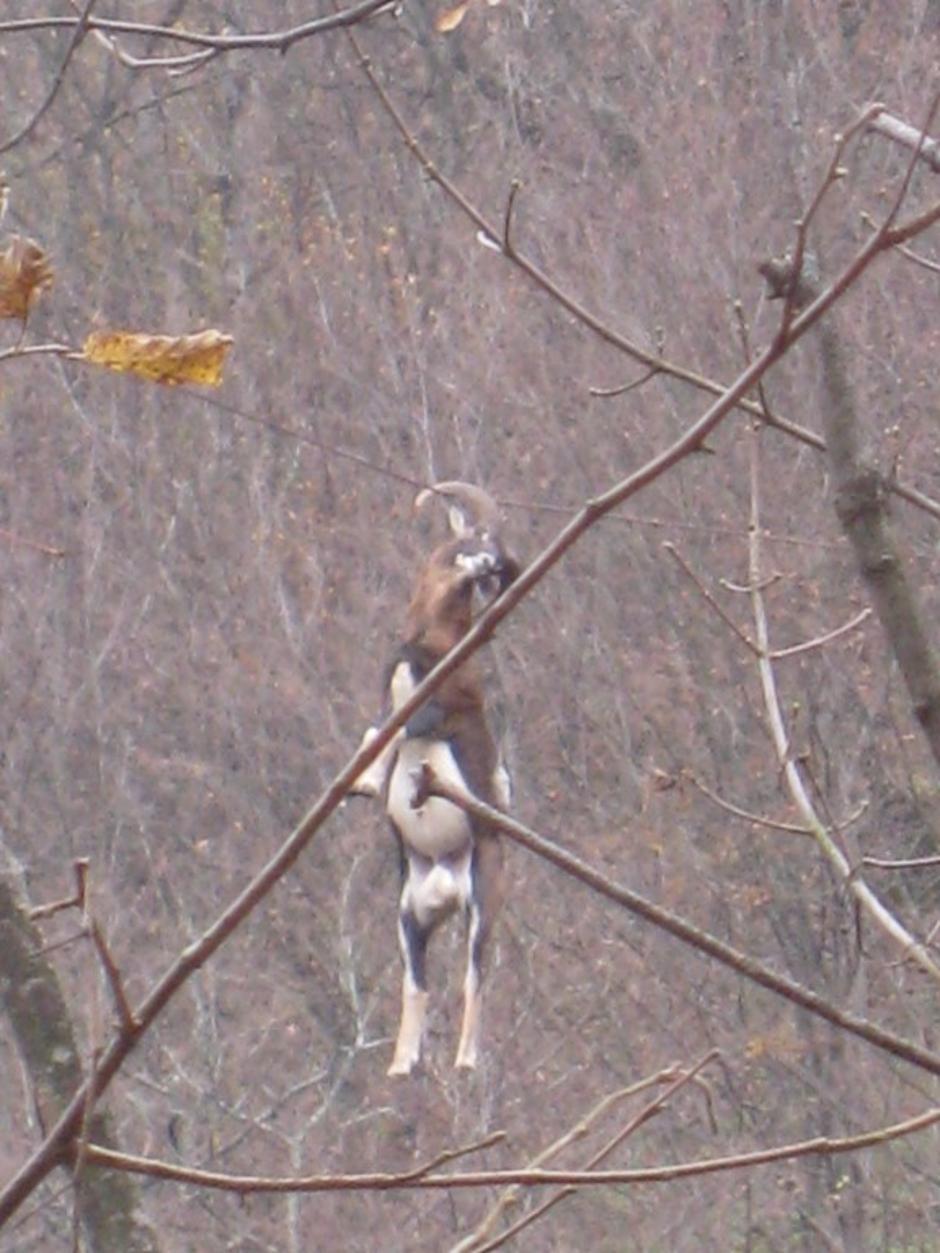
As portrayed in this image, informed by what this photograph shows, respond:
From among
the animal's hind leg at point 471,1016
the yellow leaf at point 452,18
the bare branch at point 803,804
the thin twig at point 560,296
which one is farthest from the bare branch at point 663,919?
the animal's hind leg at point 471,1016

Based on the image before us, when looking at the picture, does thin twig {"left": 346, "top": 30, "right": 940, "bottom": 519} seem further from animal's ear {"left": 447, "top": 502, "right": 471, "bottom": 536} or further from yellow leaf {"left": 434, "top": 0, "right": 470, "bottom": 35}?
animal's ear {"left": 447, "top": 502, "right": 471, "bottom": 536}

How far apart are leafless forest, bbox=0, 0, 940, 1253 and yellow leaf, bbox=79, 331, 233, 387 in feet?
17.6

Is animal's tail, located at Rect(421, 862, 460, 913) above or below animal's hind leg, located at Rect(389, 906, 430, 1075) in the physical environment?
above

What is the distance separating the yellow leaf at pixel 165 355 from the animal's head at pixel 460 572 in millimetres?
1273

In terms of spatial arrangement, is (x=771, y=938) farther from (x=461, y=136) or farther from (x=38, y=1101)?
(x=38, y=1101)

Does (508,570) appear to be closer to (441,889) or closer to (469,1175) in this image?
(441,889)

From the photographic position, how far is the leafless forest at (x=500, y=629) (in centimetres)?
778

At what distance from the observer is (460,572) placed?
8.39ft

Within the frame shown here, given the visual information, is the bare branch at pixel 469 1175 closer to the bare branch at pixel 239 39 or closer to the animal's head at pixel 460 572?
the bare branch at pixel 239 39

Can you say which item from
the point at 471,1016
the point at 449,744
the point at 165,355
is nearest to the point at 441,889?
the point at 449,744

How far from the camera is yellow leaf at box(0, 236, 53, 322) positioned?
1.21 meters

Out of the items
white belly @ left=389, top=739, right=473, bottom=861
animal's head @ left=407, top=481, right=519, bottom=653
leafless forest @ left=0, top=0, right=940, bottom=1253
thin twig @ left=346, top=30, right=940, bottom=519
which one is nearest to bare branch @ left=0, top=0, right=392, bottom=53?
thin twig @ left=346, top=30, right=940, bottom=519

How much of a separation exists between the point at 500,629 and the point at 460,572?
159 inches

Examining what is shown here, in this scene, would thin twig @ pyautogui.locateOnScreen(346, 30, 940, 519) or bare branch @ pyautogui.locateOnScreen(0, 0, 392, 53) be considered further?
bare branch @ pyautogui.locateOnScreen(0, 0, 392, 53)
